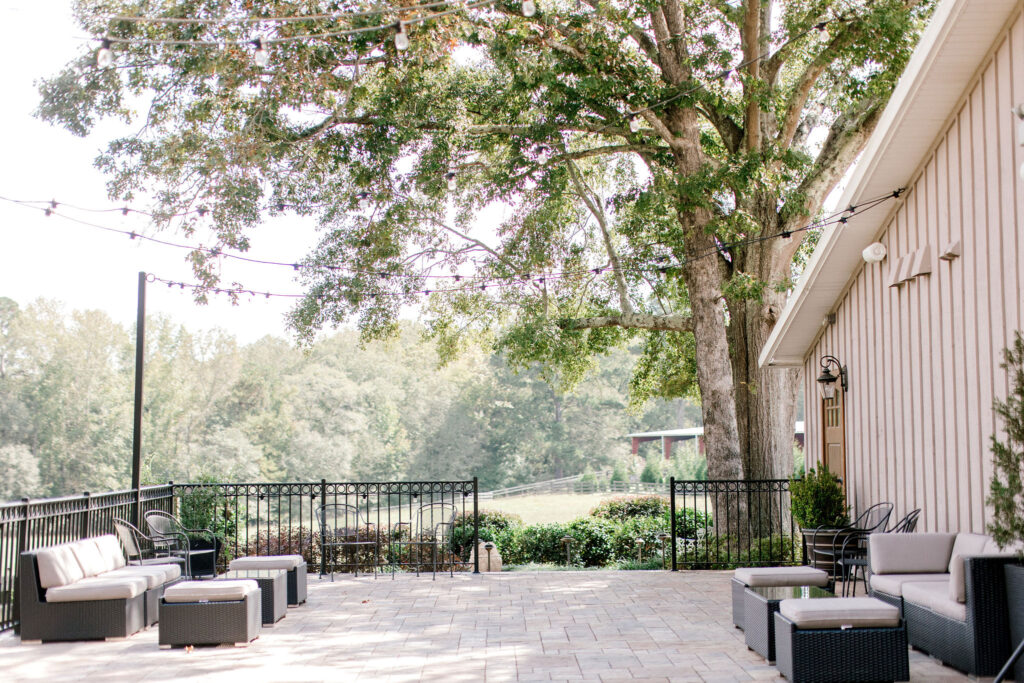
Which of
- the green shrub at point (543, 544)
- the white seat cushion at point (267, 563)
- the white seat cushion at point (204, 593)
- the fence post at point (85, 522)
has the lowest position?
the green shrub at point (543, 544)

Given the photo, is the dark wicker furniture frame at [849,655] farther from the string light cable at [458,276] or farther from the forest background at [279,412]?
the forest background at [279,412]

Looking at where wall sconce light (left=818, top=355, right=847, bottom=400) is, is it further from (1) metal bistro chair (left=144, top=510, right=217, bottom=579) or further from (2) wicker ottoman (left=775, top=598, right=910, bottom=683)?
(1) metal bistro chair (left=144, top=510, right=217, bottom=579)

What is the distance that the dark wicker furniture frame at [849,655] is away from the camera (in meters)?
5.09

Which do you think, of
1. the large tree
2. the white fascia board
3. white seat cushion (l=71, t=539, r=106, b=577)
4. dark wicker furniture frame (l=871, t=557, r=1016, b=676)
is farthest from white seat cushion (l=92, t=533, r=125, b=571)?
the white fascia board

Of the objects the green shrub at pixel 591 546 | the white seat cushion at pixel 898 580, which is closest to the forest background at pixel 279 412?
the green shrub at pixel 591 546

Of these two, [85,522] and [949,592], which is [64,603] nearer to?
[85,522]

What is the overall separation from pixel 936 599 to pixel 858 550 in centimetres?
270

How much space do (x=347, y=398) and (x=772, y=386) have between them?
29.3 meters

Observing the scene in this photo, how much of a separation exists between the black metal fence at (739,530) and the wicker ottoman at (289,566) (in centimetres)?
420

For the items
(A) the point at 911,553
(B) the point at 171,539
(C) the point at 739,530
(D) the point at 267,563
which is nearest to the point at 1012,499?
(A) the point at 911,553

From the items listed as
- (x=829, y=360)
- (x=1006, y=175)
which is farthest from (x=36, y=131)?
(x=1006, y=175)

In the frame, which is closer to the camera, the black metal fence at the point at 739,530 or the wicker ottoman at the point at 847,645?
the wicker ottoman at the point at 847,645

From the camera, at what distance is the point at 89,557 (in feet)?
23.8

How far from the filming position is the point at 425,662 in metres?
5.96
